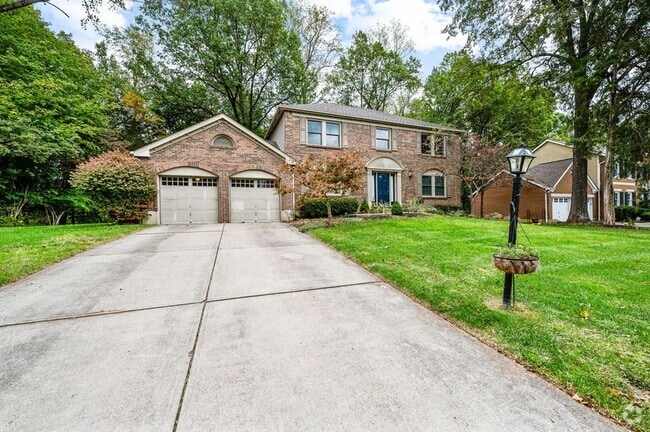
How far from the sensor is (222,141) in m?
12.9

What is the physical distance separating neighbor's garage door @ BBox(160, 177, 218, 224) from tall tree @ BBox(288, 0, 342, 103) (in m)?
13.4

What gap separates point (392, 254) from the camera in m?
5.99

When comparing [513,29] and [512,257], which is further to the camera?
[513,29]

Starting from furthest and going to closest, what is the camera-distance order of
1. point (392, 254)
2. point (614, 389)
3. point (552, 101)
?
point (552, 101), point (392, 254), point (614, 389)

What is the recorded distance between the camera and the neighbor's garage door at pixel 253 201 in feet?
42.6

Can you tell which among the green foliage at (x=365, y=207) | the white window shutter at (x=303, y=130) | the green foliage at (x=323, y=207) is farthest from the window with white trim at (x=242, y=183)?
the green foliage at (x=365, y=207)

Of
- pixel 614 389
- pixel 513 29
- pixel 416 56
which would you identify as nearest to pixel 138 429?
pixel 614 389

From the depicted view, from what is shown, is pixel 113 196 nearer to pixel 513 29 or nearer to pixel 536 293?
pixel 536 293

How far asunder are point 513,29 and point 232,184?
50.4 ft

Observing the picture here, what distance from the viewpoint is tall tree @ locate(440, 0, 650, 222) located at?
400 inches

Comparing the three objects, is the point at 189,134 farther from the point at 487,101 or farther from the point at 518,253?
the point at 487,101

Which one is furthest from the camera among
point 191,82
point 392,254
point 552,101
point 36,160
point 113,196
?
point 191,82

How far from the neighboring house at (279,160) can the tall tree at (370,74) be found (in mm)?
9851

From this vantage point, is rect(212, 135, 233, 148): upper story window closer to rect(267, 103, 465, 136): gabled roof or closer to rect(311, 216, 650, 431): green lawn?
rect(267, 103, 465, 136): gabled roof
